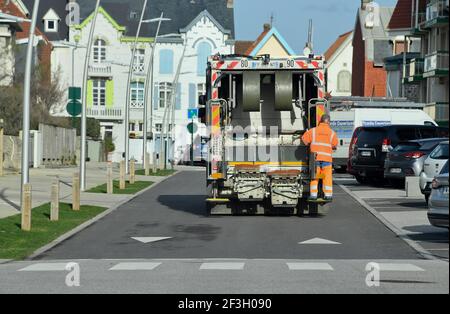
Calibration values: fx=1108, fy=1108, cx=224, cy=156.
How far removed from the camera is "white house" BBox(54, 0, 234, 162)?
86.9m

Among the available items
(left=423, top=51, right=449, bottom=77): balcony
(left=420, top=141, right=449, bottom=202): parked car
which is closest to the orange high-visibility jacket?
(left=420, top=141, right=449, bottom=202): parked car

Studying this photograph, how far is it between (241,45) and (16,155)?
61.3m

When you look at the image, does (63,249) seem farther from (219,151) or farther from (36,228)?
(219,151)

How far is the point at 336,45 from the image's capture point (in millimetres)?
109000

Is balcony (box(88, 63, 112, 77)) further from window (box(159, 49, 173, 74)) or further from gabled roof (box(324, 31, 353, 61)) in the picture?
gabled roof (box(324, 31, 353, 61))

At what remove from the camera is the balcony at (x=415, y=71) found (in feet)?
234

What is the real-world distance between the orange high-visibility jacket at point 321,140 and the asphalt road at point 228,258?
4.63 feet

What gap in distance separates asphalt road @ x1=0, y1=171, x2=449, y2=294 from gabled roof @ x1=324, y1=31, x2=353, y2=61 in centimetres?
8114

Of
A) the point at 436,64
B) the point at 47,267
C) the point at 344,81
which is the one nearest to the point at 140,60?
the point at 344,81

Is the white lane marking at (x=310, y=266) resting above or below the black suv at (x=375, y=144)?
below

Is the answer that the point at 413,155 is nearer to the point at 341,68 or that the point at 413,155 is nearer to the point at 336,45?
the point at 341,68

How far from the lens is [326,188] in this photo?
23188 mm

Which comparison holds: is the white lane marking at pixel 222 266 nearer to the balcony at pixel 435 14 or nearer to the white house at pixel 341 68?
the balcony at pixel 435 14

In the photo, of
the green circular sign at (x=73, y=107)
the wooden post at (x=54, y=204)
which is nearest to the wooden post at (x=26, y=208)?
the wooden post at (x=54, y=204)
